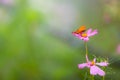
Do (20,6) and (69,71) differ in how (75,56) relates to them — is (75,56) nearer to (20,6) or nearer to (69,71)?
(69,71)

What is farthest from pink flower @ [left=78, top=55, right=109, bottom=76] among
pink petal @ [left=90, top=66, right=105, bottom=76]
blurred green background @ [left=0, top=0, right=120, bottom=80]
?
blurred green background @ [left=0, top=0, right=120, bottom=80]

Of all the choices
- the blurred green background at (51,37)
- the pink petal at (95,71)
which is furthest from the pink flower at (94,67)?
the blurred green background at (51,37)

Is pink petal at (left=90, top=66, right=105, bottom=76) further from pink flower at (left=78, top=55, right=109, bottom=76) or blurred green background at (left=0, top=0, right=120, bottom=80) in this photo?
blurred green background at (left=0, top=0, right=120, bottom=80)

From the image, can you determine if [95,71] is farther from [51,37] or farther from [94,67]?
[51,37]

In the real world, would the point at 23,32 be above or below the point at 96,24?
below

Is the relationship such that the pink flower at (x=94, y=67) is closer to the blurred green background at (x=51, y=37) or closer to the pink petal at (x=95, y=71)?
the pink petal at (x=95, y=71)

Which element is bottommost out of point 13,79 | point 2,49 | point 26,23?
point 13,79

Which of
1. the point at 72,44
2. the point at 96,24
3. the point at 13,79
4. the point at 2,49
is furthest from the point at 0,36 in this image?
the point at 96,24

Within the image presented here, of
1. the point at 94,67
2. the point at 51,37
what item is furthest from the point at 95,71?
the point at 51,37
